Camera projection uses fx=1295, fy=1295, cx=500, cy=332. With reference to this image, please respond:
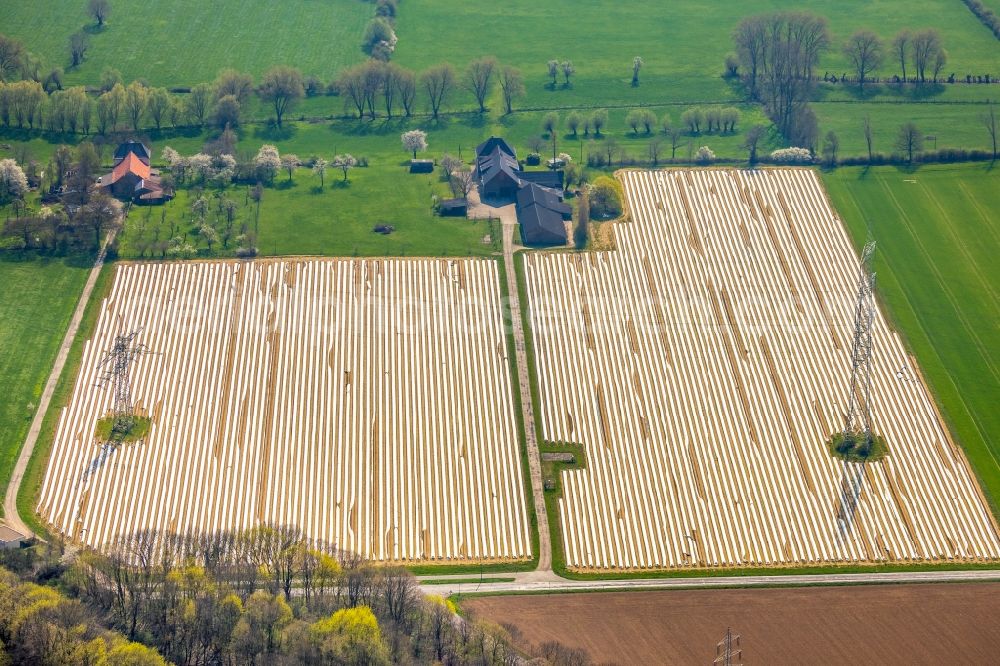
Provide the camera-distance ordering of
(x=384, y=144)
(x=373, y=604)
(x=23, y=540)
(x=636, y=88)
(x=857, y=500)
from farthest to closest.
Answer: (x=636, y=88)
(x=384, y=144)
(x=857, y=500)
(x=23, y=540)
(x=373, y=604)

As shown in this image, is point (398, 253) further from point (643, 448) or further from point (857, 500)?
point (857, 500)

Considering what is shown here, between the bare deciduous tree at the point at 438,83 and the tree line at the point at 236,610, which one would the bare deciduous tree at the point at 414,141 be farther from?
the tree line at the point at 236,610

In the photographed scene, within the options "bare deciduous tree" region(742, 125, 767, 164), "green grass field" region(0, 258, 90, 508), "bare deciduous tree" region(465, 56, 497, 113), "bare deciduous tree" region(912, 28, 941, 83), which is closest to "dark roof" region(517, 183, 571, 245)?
"bare deciduous tree" region(742, 125, 767, 164)

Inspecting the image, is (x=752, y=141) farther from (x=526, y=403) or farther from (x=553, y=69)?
(x=526, y=403)

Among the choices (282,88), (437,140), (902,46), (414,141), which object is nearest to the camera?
(414,141)

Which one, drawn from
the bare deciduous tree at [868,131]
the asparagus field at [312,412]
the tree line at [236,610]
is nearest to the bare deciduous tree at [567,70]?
the bare deciduous tree at [868,131]

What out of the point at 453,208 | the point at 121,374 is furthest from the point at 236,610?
the point at 453,208

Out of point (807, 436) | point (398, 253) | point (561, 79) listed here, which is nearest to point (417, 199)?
point (398, 253)
